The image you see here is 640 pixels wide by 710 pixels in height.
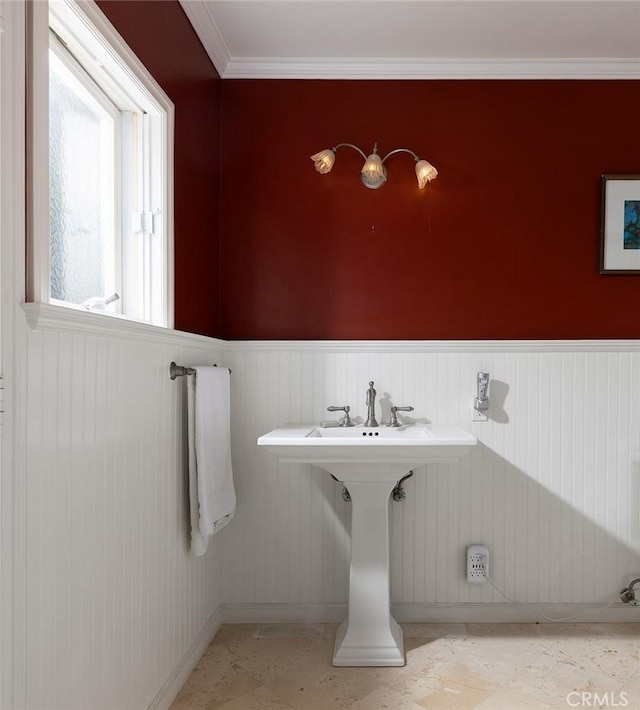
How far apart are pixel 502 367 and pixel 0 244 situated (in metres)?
1.95

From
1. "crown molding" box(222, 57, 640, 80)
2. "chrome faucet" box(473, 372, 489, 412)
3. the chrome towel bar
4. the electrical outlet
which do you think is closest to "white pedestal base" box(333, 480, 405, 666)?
the electrical outlet

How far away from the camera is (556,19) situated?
7.00 feet

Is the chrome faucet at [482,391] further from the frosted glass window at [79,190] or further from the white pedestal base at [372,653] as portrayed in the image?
the frosted glass window at [79,190]

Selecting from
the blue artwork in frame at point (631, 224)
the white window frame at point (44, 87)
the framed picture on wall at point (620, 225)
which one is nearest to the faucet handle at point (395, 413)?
the framed picture on wall at point (620, 225)

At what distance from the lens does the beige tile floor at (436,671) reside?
1.82 metres

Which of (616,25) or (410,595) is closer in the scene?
(616,25)

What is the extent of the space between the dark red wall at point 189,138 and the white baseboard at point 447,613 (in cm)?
121

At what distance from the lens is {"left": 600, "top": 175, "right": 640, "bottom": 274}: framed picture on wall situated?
7.90 feet

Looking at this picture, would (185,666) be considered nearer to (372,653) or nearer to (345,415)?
(372,653)

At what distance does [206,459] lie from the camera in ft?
6.39

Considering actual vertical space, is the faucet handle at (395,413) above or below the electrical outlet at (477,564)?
above

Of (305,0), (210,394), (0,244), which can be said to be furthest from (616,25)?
(0,244)

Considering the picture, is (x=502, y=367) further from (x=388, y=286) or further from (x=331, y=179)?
(x=331, y=179)

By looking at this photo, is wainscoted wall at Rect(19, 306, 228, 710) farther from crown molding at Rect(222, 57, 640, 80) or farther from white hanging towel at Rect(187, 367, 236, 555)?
crown molding at Rect(222, 57, 640, 80)
